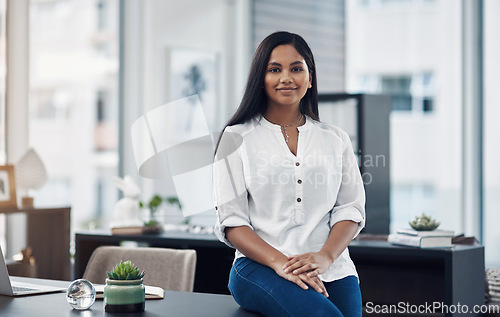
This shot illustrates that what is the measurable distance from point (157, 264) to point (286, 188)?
0.79m

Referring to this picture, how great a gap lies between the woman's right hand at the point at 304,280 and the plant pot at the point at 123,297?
0.36 metres

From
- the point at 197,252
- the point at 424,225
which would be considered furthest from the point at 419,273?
the point at 197,252

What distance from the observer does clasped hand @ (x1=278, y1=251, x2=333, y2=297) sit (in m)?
1.74

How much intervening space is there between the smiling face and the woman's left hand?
1.57 ft

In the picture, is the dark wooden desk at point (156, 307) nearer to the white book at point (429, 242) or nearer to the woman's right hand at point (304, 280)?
the woman's right hand at point (304, 280)

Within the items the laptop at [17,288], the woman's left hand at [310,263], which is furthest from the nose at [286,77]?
the laptop at [17,288]

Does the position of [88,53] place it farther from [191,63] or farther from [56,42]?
[191,63]

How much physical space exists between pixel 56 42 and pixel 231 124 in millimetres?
2877

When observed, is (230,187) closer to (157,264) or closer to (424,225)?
(157,264)

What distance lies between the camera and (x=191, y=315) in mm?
1583

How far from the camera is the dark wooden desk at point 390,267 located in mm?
2715

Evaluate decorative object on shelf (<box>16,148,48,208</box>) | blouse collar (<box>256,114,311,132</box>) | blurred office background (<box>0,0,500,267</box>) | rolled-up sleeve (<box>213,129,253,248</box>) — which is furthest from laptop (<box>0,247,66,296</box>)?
blurred office background (<box>0,0,500,267</box>)

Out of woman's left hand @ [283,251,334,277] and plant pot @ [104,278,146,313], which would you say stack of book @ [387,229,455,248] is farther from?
plant pot @ [104,278,146,313]

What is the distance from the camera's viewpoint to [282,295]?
168 cm
